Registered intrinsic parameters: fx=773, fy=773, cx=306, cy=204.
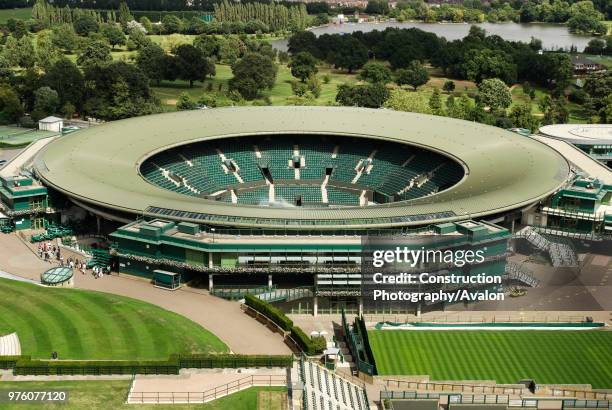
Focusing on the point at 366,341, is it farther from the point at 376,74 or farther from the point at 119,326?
the point at 376,74

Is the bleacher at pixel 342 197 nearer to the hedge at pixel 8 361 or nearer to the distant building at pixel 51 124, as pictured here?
the distant building at pixel 51 124

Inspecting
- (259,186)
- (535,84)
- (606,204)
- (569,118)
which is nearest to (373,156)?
(259,186)

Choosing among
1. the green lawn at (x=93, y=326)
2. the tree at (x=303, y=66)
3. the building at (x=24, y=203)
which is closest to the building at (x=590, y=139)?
the green lawn at (x=93, y=326)

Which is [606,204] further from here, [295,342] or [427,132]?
[295,342]

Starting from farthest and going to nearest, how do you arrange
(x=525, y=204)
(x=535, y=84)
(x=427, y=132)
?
(x=535, y=84) → (x=427, y=132) → (x=525, y=204)


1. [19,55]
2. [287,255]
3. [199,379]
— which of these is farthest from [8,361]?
[19,55]

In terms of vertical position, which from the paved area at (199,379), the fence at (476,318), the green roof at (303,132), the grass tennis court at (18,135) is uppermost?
the green roof at (303,132)
